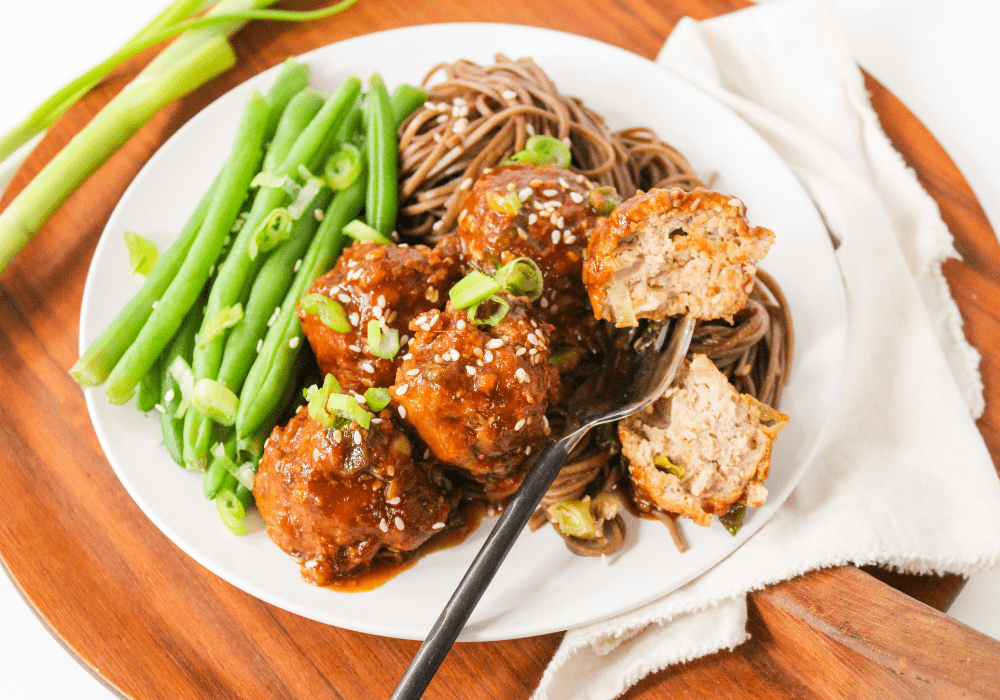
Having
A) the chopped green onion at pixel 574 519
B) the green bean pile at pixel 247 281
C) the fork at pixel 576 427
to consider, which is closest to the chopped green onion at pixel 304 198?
the green bean pile at pixel 247 281

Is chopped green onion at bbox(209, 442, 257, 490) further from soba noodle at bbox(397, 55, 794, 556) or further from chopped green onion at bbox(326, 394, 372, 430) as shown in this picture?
soba noodle at bbox(397, 55, 794, 556)

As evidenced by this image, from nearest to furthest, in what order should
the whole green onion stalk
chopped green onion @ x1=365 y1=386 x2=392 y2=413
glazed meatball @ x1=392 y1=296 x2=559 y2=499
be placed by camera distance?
glazed meatball @ x1=392 y1=296 x2=559 y2=499
chopped green onion @ x1=365 y1=386 x2=392 y2=413
the whole green onion stalk

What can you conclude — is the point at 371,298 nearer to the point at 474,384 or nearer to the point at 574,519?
the point at 474,384

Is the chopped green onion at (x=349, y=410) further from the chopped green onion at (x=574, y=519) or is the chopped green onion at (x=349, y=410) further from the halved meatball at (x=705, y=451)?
the halved meatball at (x=705, y=451)

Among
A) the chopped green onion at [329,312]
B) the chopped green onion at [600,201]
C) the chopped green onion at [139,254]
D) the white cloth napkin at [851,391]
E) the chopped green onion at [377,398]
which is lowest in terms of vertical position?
the white cloth napkin at [851,391]

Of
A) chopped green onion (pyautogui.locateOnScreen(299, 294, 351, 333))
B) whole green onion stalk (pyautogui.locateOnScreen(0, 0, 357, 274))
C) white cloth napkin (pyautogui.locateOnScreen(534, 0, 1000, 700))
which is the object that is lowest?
white cloth napkin (pyautogui.locateOnScreen(534, 0, 1000, 700))

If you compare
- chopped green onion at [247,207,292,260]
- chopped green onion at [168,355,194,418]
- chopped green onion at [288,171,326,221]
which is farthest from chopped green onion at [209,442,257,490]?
chopped green onion at [288,171,326,221]
